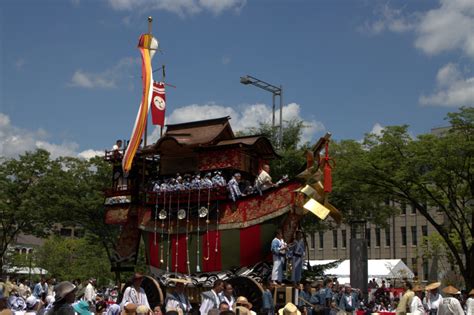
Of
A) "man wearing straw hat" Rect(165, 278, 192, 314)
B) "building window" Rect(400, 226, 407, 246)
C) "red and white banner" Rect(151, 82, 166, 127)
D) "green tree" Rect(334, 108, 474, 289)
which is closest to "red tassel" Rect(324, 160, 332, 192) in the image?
"man wearing straw hat" Rect(165, 278, 192, 314)

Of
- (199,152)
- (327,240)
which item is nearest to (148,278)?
(199,152)

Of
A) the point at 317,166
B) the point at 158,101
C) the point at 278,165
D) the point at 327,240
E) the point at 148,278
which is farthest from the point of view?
the point at 327,240

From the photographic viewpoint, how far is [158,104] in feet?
80.1

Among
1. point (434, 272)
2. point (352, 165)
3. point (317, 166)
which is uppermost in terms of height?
point (352, 165)

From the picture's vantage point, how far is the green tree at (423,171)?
30.3m

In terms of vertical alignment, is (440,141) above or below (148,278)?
above

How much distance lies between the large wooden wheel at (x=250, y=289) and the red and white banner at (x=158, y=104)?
8107 mm

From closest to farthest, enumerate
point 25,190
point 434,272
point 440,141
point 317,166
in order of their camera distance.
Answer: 1. point 317,166
2. point 440,141
3. point 25,190
4. point 434,272

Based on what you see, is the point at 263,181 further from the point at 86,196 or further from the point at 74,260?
the point at 74,260

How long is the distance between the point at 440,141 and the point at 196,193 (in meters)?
15.1

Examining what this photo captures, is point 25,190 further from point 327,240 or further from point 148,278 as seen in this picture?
point 327,240

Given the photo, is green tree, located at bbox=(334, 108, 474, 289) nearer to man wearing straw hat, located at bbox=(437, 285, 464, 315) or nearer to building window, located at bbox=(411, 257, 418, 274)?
man wearing straw hat, located at bbox=(437, 285, 464, 315)

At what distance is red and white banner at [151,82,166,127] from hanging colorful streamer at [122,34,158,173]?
0.92 metres

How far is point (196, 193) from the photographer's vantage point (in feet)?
65.9
